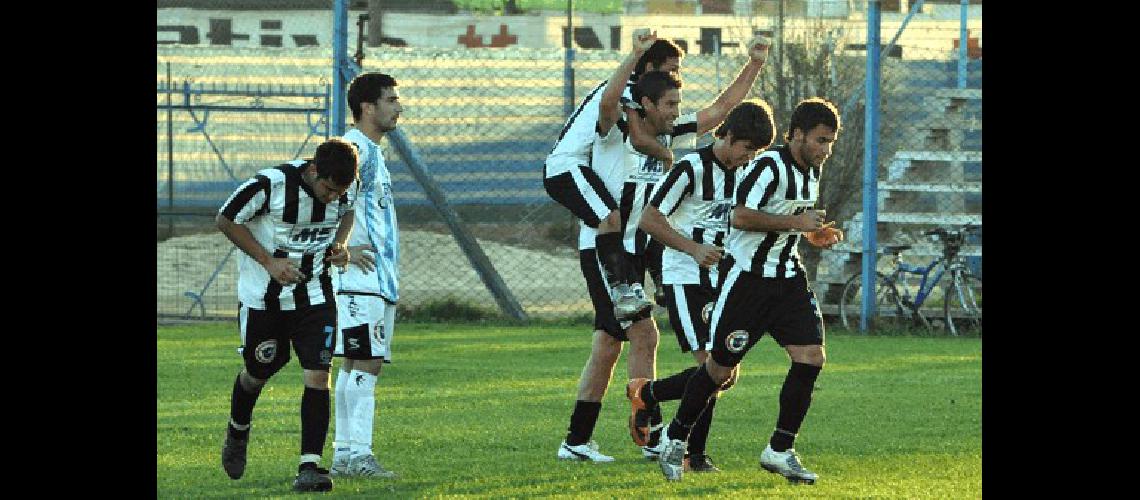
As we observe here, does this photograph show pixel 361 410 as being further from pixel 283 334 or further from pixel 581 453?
pixel 581 453

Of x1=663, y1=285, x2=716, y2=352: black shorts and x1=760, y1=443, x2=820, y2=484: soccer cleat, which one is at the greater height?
x1=663, y1=285, x2=716, y2=352: black shorts

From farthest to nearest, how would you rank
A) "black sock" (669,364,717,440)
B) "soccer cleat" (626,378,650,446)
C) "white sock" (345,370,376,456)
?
"soccer cleat" (626,378,650,446) < "white sock" (345,370,376,456) < "black sock" (669,364,717,440)

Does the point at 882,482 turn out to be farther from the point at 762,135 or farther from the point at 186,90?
the point at 186,90

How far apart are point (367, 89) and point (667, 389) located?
207cm

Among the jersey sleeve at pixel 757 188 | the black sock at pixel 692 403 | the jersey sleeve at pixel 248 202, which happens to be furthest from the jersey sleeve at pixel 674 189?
the jersey sleeve at pixel 248 202

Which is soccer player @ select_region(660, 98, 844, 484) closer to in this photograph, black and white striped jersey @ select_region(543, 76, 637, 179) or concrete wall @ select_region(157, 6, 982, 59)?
black and white striped jersey @ select_region(543, 76, 637, 179)

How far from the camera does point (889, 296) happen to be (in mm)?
17844

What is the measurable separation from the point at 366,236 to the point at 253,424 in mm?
2074

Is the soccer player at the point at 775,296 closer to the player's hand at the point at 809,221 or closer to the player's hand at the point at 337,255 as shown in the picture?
the player's hand at the point at 809,221

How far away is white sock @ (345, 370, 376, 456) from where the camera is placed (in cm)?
900

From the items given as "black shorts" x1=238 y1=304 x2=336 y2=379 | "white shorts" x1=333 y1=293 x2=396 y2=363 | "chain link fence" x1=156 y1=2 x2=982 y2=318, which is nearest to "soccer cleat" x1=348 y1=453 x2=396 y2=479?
"white shorts" x1=333 y1=293 x2=396 y2=363

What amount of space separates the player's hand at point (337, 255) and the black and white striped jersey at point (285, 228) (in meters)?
0.03

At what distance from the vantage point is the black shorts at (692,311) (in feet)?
30.8
